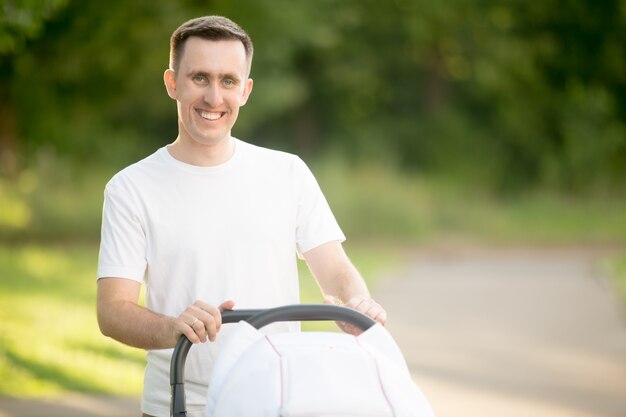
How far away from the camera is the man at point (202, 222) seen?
9.91ft

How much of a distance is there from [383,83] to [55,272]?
2131 cm

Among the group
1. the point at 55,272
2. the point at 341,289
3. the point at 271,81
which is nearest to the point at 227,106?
the point at 341,289

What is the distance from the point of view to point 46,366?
29.6ft

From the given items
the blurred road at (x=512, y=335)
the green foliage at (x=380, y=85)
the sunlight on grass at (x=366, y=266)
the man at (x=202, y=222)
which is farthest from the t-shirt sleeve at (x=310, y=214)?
the green foliage at (x=380, y=85)

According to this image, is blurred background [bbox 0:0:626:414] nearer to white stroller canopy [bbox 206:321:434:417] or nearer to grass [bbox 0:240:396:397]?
grass [bbox 0:240:396:397]

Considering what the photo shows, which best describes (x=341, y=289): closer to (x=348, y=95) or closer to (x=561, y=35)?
(x=561, y=35)

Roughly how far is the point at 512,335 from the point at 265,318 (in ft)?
28.8

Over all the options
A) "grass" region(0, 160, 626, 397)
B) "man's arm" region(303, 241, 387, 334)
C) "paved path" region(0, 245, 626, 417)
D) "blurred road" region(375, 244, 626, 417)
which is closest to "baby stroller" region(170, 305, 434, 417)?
"man's arm" region(303, 241, 387, 334)

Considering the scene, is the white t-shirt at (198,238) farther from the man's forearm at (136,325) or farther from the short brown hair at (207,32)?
the short brown hair at (207,32)

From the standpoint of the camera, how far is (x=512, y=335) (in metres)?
11.3

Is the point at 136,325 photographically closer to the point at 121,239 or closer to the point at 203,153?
the point at 121,239

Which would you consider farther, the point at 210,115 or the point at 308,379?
the point at 210,115

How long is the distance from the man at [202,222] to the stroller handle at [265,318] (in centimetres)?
13

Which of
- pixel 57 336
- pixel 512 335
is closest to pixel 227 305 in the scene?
pixel 57 336
